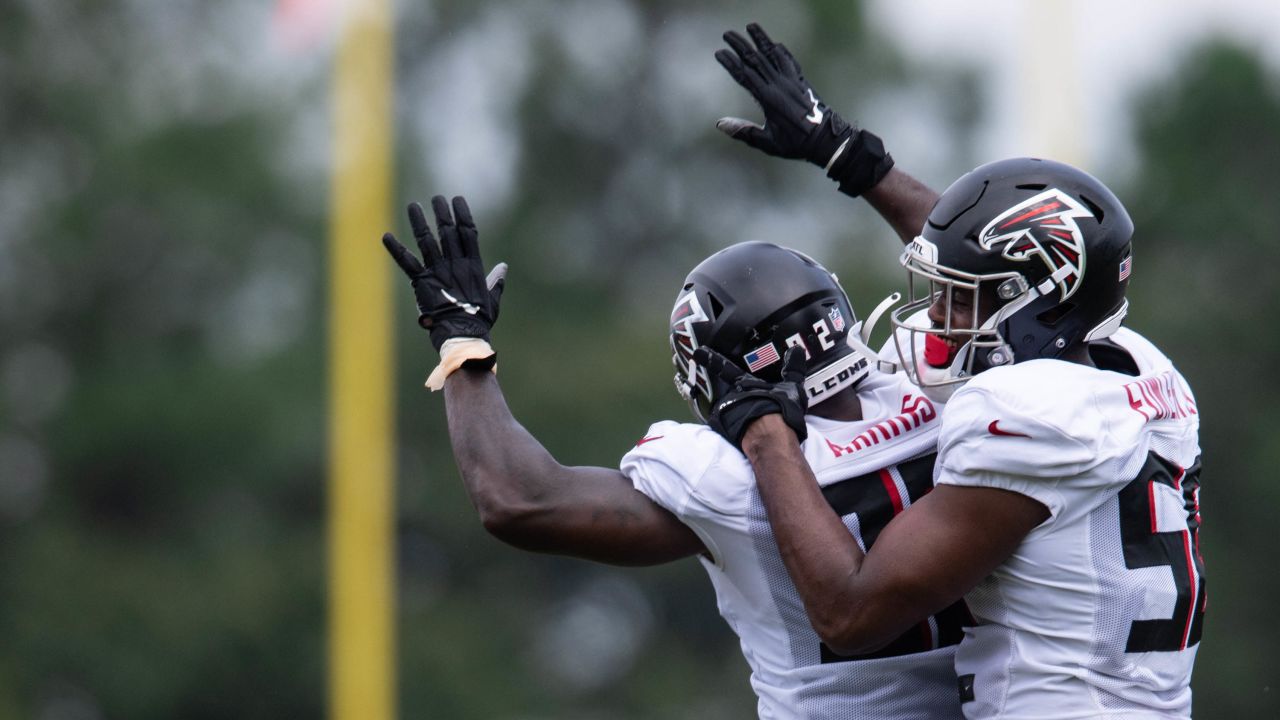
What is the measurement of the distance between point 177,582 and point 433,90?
22.2ft

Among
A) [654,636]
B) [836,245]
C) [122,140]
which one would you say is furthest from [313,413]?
[836,245]

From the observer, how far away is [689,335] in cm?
352

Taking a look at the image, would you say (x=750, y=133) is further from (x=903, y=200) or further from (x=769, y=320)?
(x=769, y=320)

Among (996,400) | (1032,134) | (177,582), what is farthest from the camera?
(177,582)

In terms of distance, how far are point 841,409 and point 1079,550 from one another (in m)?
0.62

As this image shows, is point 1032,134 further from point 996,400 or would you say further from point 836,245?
point 836,245

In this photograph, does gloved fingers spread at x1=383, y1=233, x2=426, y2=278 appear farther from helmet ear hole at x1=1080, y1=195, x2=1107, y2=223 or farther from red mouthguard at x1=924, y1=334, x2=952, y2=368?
helmet ear hole at x1=1080, y1=195, x2=1107, y2=223

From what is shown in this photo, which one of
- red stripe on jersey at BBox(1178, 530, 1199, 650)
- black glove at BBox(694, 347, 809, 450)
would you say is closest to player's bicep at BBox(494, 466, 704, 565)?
black glove at BBox(694, 347, 809, 450)

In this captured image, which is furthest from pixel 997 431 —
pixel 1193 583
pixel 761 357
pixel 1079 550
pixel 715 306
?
pixel 715 306

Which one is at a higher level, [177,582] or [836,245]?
[836,245]

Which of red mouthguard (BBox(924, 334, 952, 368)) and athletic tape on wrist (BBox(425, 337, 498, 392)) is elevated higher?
athletic tape on wrist (BBox(425, 337, 498, 392))

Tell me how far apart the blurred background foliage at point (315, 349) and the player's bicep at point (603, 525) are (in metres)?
12.2

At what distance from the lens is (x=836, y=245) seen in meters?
19.0

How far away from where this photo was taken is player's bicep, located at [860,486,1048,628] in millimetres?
3000
